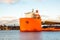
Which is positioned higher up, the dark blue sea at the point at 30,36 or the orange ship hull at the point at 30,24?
the orange ship hull at the point at 30,24

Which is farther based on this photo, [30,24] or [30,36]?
[30,24]

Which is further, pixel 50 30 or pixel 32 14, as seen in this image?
pixel 50 30

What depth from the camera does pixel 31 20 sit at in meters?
54.6

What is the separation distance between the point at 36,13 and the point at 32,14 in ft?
3.46

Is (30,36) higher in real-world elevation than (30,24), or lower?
lower

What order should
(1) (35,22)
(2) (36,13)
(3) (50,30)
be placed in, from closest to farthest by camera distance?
1. (1) (35,22)
2. (2) (36,13)
3. (3) (50,30)

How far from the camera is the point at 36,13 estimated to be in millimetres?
59438

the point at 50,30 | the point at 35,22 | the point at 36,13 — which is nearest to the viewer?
the point at 35,22

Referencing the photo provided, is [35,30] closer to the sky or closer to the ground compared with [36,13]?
closer to the ground

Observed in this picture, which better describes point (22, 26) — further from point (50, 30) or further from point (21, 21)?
point (50, 30)

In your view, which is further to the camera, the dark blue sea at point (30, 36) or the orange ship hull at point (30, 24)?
the orange ship hull at point (30, 24)

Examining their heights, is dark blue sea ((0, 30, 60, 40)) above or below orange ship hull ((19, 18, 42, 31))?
below

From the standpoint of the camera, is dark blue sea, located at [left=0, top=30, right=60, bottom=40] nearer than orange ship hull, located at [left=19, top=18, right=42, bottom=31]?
Yes

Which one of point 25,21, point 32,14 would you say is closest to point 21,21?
point 25,21
